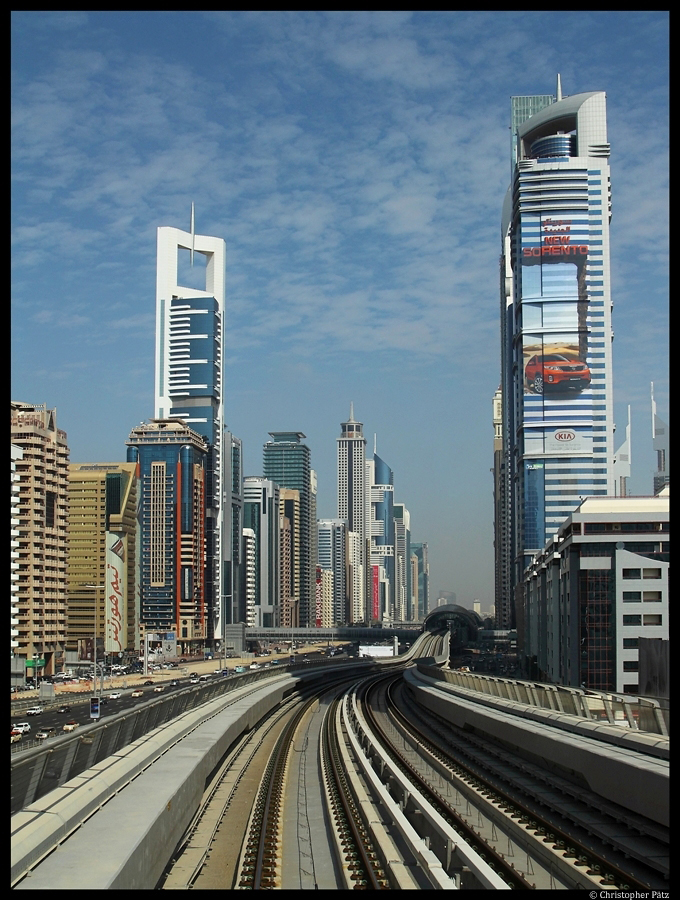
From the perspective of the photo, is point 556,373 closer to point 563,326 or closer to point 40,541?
point 563,326

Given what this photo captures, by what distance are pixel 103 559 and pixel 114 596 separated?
13.6 metres

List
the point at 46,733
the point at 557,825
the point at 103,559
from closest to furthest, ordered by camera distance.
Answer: the point at 557,825, the point at 46,733, the point at 103,559

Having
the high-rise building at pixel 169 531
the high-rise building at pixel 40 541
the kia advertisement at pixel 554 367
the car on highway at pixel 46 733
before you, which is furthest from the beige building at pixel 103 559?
the car on highway at pixel 46 733

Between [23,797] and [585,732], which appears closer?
[23,797]

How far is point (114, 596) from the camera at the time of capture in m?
141

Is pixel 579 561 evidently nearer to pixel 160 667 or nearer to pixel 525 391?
pixel 160 667

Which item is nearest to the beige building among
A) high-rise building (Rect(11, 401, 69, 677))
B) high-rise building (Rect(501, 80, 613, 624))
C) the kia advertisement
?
high-rise building (Rect(11, 401, 69, 677))

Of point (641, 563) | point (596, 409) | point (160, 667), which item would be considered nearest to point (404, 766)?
point (641, 563)

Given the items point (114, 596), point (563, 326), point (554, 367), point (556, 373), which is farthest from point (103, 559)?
point (563, 326)

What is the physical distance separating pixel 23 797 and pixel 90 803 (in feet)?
5.06

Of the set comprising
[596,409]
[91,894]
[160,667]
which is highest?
[596,409]

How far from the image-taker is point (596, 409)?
488ft

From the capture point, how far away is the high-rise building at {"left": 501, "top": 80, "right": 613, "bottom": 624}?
147250 millimetres

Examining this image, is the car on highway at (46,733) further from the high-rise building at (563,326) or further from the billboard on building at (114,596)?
the high-rise building at (563,326)
